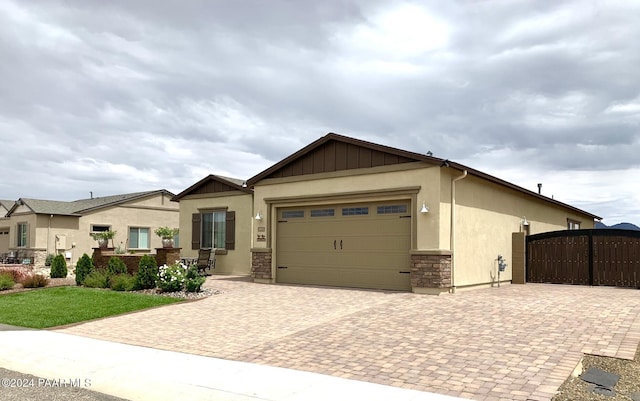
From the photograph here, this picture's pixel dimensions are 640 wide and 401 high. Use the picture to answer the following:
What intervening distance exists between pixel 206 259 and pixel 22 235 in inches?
698

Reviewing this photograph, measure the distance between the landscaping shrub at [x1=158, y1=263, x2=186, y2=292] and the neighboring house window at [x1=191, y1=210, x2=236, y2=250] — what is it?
6260 millimetres

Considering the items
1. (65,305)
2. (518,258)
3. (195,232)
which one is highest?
(195,232)

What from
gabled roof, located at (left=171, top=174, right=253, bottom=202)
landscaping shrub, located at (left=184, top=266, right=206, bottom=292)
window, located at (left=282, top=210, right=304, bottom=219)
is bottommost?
landscaping shrub, located at (left=184, top=266, right=206, bottom=292)

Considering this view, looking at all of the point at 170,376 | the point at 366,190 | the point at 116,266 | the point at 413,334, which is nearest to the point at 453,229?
the point at 366,190

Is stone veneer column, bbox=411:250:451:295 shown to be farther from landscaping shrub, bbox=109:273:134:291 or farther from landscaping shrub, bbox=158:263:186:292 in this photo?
landscaping shrub, bbox=109:273:134:291

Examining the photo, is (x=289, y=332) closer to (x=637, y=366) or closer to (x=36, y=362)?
(x=36, y=362)

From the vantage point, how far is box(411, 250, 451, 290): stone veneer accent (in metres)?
13.7

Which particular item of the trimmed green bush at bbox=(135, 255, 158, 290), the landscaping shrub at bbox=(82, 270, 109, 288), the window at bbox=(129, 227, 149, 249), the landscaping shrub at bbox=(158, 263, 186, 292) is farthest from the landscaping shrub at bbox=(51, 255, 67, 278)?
the window at bbox=(129, 227, 149, 249)

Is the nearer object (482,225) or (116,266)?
(482,225)

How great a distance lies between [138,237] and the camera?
3366cm

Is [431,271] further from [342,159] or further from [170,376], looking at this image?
[170,376]

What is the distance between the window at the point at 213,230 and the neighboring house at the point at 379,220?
4.11 m

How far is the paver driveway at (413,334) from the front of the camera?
21.4ft

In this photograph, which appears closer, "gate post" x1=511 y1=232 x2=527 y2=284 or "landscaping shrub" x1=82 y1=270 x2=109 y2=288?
"landscaping shrub" x1=82 y1=270 x2=109 y2=288
